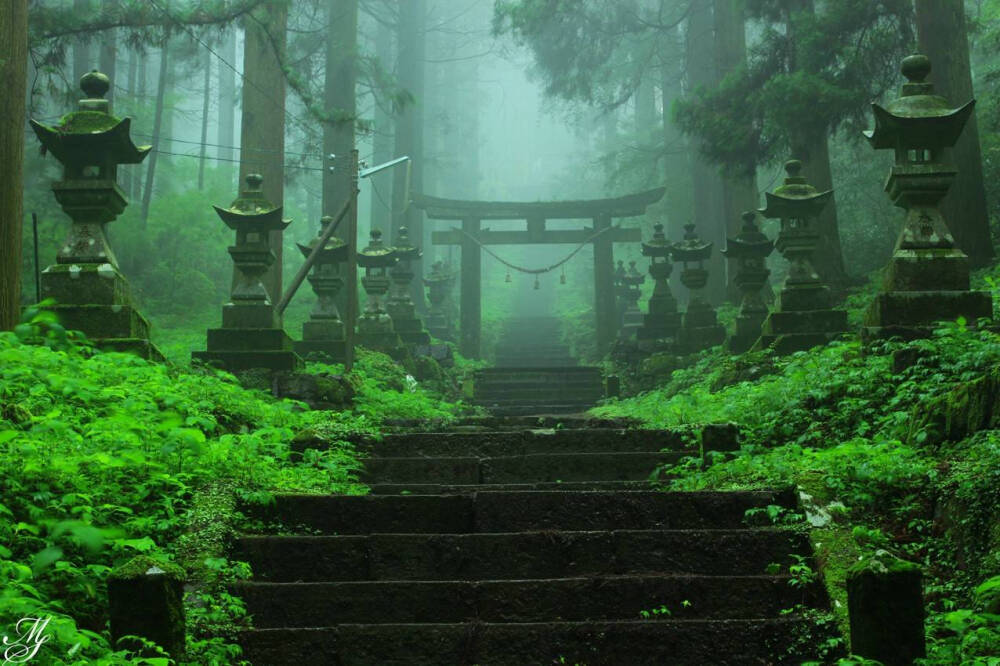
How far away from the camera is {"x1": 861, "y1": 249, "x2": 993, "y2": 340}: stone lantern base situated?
8344 mm

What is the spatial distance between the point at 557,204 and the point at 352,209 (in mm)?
12611

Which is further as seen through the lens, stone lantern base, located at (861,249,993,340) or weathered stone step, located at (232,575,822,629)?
stone lantern base, located at (861,249,993,340)

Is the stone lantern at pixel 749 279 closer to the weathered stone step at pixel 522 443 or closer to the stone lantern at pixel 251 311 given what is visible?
the stone lantern at pixel 251 311

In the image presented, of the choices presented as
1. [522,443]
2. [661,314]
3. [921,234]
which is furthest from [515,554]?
[661,314]

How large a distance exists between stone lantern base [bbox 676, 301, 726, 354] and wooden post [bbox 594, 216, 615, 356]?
698 centimetres

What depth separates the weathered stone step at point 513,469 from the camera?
6.59m

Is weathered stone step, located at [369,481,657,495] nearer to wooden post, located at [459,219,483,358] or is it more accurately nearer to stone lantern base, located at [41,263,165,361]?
stone lantern base, located at [41,263,165,361]

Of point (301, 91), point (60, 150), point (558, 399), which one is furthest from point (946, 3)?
point (60, 150)

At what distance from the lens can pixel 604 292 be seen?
24328 millimetres

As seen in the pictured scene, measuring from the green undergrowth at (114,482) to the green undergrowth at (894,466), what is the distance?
260cm

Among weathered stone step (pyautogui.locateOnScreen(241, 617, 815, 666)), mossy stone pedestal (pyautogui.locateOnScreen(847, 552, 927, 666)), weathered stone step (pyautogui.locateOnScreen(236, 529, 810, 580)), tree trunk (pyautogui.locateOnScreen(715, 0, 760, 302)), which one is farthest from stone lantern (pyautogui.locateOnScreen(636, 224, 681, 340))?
mossy stone pedestal (pyautogui.locateOnScreen(847, 552, 927, 666))

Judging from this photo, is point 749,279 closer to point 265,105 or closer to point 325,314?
point 325,314

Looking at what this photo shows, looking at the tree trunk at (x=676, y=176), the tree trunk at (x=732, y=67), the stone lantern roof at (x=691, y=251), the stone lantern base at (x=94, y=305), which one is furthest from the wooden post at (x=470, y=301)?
the stone lantern base at (x=94, y=305)

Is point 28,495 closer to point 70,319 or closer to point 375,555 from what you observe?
point 375,555
